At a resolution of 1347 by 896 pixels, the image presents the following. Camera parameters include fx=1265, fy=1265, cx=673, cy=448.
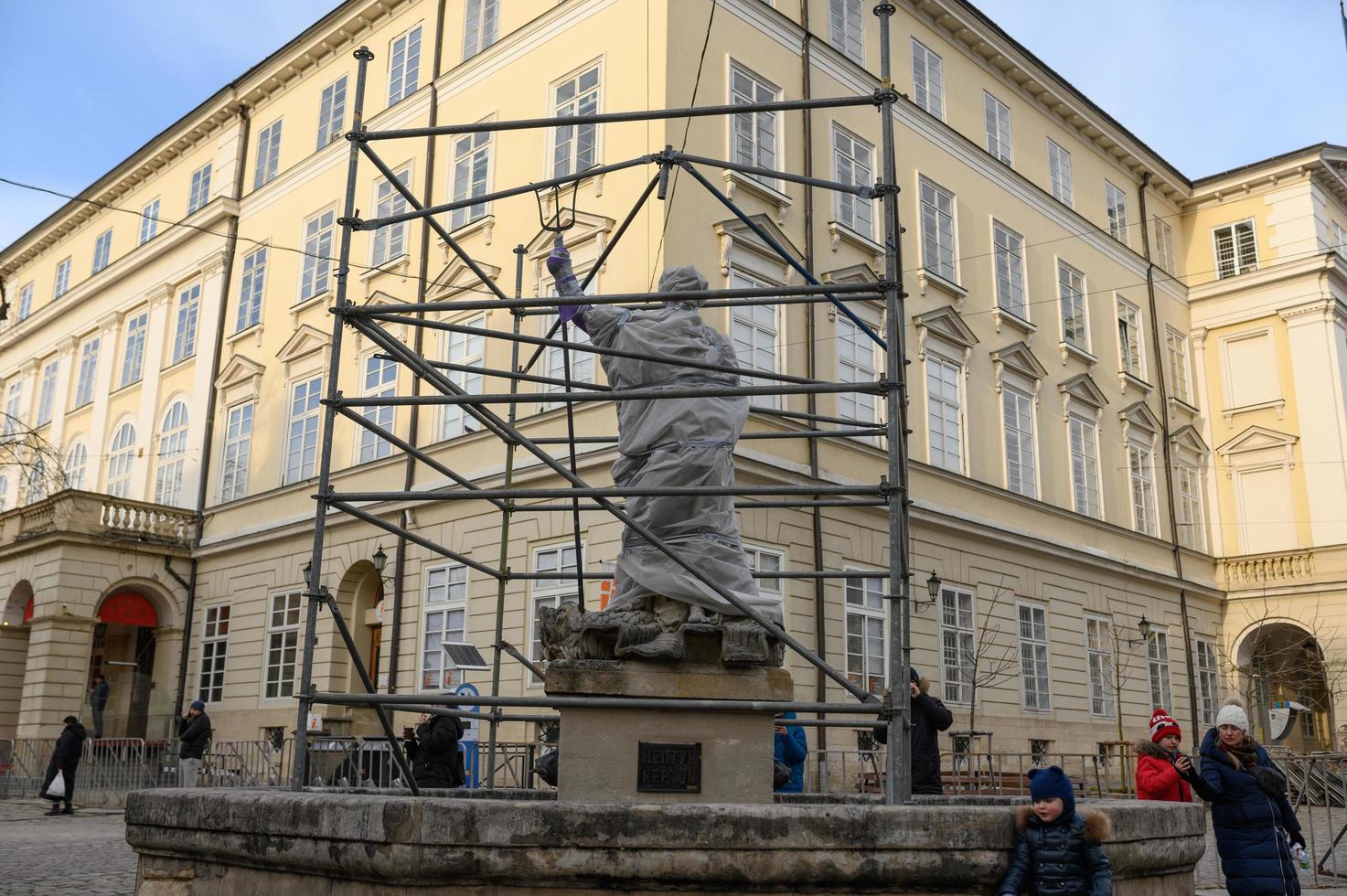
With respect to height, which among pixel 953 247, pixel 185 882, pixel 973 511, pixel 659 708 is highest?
pixel 953 247

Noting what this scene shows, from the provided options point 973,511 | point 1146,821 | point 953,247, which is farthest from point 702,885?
point 953,247

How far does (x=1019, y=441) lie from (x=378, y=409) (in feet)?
44.0

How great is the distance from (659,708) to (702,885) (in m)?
1.33

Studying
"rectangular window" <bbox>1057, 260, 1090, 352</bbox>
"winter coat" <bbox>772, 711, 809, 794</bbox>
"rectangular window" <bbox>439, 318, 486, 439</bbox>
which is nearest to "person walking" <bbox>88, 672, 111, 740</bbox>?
"rectangular window" <bbox>439, 318, 486, 439</bbox>

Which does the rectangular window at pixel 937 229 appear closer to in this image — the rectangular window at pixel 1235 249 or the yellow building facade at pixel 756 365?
the yellow building facade at pixel 756 365

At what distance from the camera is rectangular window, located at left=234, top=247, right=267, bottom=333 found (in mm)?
29141

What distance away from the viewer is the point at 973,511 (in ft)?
81.5

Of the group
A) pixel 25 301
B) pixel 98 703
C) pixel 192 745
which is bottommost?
pixel 192 745

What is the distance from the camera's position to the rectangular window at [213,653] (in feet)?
91.5

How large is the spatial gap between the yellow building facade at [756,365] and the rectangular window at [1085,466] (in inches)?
3.2

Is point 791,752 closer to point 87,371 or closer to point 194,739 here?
point 194,739

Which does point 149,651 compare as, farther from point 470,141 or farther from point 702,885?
point 702,885

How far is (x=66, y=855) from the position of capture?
12.9m

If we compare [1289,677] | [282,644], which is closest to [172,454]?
[282,644]
